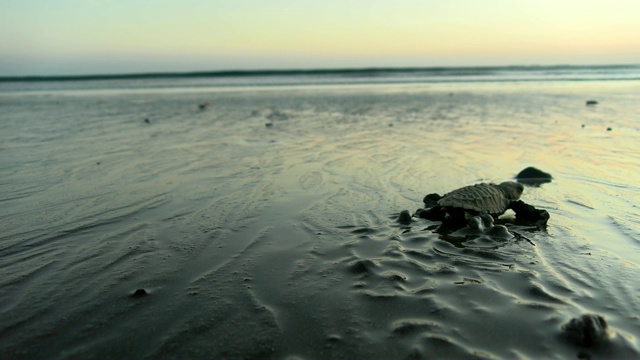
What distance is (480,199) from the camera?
5434mm

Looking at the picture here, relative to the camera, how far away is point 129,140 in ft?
39.4

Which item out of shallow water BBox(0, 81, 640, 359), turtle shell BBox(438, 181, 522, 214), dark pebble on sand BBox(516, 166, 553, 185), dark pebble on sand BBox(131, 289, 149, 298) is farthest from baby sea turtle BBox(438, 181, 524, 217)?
dark pebble on sand BBox(131, 289, 149, 298)

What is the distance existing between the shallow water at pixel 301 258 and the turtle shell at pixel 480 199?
405 mm

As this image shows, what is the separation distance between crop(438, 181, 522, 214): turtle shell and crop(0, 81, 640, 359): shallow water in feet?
1.33

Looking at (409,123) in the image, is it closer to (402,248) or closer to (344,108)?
(344,108)

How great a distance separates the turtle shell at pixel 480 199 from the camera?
5359 millimetres

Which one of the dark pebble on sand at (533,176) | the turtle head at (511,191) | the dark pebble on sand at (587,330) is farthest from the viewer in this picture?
the dark pebble on sand at (533,176)

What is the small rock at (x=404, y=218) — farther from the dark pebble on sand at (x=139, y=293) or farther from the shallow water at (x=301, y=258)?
Answer: the dark pebble on sand at (x=139, y=293)

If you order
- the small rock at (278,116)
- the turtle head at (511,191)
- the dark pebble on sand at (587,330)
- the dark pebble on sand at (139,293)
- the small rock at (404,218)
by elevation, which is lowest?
the small rock at (278,116)

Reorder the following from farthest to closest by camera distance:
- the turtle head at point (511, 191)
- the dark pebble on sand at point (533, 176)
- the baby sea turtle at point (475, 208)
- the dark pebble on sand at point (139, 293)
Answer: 1. the dark pebble on sand at point (533, 176)
2. the turtle head at point (511, 191)
3. the baby sea turtle at point (475, 208)
4. the dark pebble on sand at point (139, 293)

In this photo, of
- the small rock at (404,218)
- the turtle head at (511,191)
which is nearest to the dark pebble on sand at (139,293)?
the small rock at (404,218)

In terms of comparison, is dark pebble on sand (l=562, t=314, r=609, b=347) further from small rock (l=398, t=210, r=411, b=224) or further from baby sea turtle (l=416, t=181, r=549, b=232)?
small rock (l=398, t=210, r=411, b=224)

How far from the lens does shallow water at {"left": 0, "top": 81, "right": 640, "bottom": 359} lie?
9.86 feet

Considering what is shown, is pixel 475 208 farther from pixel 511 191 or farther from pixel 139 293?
pixel 139 293
